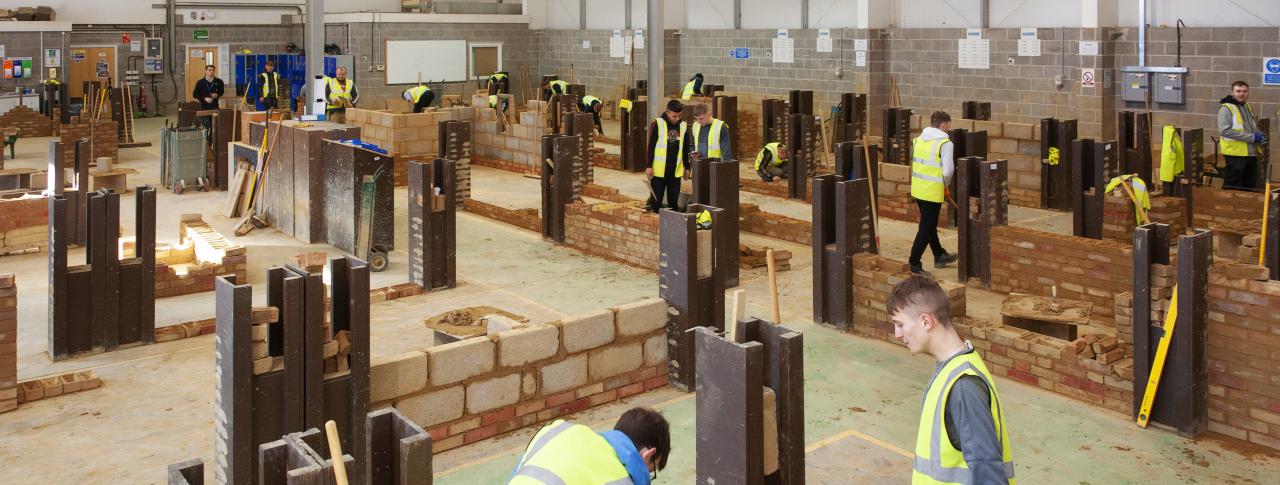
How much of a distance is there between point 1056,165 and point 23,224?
535 inches

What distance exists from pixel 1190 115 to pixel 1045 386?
12288mm

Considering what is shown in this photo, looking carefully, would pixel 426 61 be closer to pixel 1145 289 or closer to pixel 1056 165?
pixel 1056 165

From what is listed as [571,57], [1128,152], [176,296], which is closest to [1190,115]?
[1128,152]

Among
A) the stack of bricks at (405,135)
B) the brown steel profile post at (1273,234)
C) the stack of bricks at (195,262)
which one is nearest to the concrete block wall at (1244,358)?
the brown steel profile post at (1273,234)

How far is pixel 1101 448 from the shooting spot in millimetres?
7883

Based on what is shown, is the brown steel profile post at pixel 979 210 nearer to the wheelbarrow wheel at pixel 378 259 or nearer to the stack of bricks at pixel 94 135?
the wheelbarrow wheel at pixel 378 259

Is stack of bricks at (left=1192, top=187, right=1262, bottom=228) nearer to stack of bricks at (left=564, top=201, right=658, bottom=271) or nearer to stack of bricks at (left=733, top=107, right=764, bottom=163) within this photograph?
stack of bricks at (left=564, top=201, right=658, bottom=271)

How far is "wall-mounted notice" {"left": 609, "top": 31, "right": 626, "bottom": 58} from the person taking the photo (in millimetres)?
33156

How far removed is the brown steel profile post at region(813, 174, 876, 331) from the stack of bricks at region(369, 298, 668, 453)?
2.22 m

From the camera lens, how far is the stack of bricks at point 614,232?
44.1 ft

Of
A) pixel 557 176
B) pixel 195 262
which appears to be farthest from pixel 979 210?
pixel 195 262

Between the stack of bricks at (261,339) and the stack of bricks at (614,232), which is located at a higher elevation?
the stack of bricks at (614,232)

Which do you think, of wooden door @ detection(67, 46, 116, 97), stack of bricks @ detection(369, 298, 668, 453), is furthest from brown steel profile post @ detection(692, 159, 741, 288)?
wooden door @ detection(67, 46, 116, 97)

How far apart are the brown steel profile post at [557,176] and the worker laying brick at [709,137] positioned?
1509 millimetres
